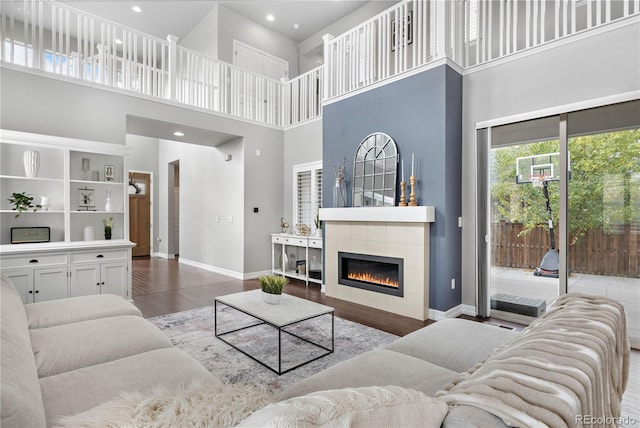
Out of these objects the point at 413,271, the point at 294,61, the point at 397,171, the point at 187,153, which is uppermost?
the point at 294,61

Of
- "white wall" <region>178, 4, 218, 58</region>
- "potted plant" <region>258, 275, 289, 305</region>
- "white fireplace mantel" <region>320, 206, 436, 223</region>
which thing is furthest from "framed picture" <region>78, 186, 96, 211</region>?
"white wall" <region>178, 4, 218, 58</region>

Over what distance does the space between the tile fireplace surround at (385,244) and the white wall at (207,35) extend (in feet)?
15.6

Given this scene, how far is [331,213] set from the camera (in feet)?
15.9

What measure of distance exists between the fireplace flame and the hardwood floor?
0.37 meters

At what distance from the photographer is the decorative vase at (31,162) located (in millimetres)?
3819

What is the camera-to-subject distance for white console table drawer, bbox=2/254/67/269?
346cm

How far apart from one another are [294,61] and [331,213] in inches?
208

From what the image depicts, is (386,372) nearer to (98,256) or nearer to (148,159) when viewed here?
(98,256)

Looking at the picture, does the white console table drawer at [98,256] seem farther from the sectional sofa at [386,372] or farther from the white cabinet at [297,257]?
the white cabinet at [297,257]

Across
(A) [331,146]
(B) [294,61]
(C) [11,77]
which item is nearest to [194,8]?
(B) [294,61]

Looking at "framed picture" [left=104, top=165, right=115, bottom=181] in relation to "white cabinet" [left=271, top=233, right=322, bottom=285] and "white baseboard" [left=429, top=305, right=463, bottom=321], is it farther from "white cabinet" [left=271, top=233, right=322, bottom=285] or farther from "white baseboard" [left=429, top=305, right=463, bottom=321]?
"white baseboard" [left=429, top=305, right=463, bottom=321]

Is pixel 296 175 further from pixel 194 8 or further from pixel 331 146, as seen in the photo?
pixel 194 8

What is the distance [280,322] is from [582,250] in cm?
318

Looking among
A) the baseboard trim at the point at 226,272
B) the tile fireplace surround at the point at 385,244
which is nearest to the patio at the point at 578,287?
the tile fireplace surround at the point at 385,244
